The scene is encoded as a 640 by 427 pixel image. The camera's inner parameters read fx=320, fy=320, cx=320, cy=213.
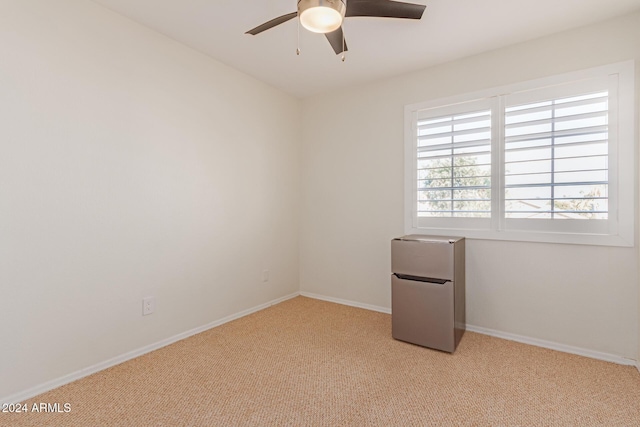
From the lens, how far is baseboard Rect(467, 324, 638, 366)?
219 centimetres

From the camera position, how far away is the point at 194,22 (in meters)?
2.27

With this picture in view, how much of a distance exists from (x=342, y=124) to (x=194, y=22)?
1.71m

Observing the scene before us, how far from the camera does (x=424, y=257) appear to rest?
7.88 feet

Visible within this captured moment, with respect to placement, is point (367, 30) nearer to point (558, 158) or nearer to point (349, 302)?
point (558, 158)

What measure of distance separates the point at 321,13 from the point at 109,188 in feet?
5.69

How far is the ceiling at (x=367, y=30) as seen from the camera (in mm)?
2061

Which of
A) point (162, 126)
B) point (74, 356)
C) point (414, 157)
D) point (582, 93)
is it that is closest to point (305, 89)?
point (414, 157)

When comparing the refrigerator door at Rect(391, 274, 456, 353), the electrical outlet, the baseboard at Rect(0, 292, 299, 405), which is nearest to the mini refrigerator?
the refrigerator door at Rect(391, 274, 456, 353)

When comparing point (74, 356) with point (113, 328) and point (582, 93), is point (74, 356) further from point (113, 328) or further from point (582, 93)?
point (582, 93)

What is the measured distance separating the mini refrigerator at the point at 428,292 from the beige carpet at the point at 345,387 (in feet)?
0.37

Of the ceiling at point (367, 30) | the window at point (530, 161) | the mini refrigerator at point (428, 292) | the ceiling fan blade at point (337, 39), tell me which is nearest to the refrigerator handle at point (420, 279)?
the mini refrigerator at point (428, 292)

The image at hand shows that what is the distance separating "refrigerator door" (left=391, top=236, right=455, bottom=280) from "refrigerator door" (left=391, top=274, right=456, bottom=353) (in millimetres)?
73

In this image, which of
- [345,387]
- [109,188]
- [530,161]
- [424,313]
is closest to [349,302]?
[424,313]

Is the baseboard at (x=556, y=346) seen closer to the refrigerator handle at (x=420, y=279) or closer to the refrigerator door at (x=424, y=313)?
the refrigerator door at (x=424, y=313)
